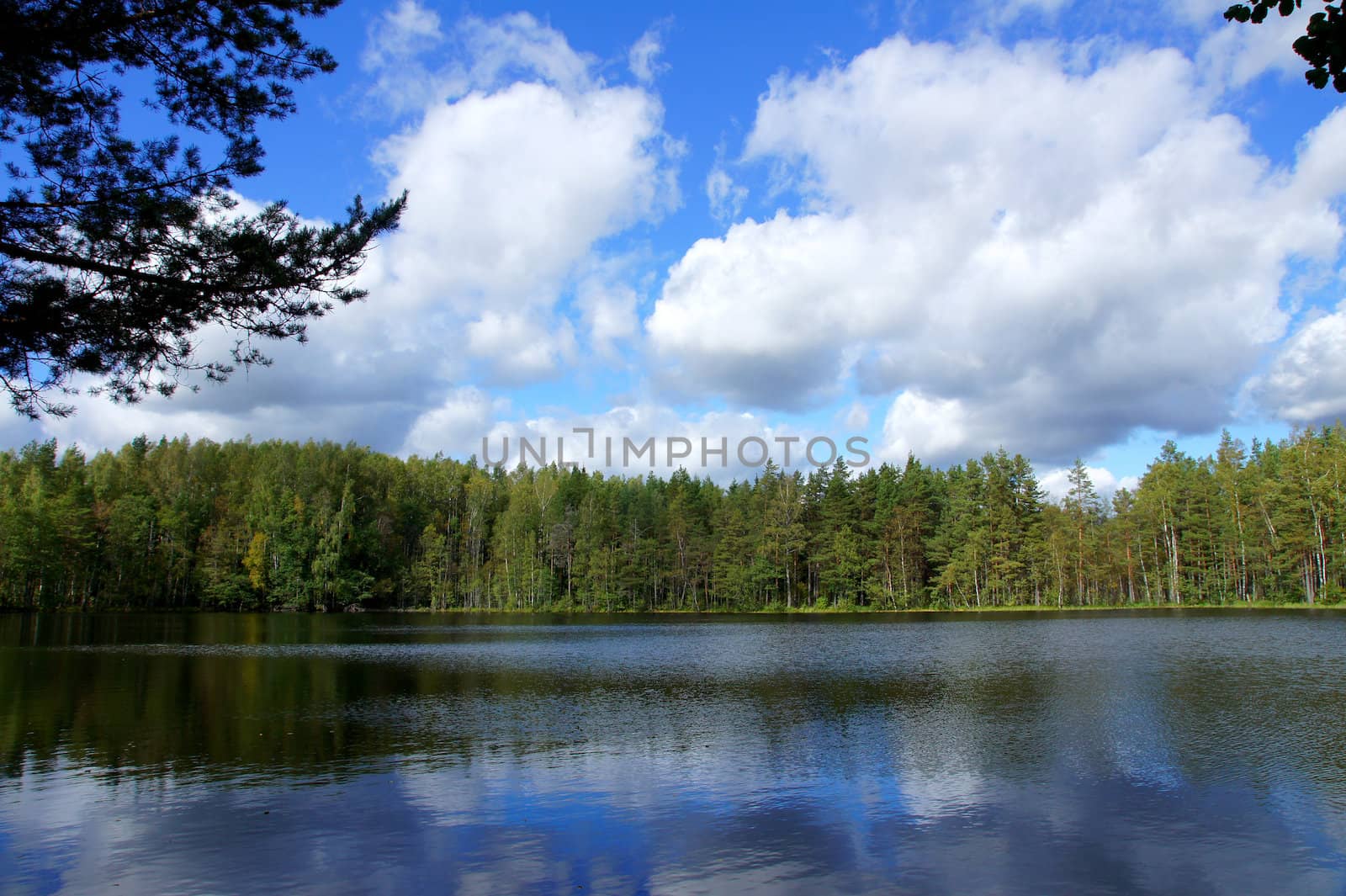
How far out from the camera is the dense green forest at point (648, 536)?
78.4m

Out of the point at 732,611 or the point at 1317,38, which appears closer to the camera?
the point at 1317,38

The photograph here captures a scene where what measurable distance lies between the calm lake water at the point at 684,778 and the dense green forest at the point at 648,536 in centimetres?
5631

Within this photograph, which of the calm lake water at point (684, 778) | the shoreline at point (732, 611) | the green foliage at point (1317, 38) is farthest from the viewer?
the shoreline at point (732, 611)

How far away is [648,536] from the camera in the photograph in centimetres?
10319

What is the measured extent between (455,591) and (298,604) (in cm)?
1903

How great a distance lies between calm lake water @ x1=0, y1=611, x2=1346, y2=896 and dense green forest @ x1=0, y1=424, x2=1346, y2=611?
56.3 metres

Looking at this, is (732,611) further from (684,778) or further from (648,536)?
(684,778)

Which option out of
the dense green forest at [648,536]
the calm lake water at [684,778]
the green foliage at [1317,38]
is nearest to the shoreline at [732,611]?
the dense green forest at [648,536]

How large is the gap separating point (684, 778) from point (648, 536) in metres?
89.9

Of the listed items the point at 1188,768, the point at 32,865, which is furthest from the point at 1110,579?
the point at 32,865

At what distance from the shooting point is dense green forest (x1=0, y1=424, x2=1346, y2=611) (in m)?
78.4

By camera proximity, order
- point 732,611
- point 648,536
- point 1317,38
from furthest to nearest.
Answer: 1. point 648,536
2. point 732,611
3. point 1317,38

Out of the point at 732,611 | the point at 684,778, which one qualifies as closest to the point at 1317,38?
the point at 684,778

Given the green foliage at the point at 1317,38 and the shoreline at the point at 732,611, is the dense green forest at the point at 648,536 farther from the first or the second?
the green foliage at the point at 1317,38
